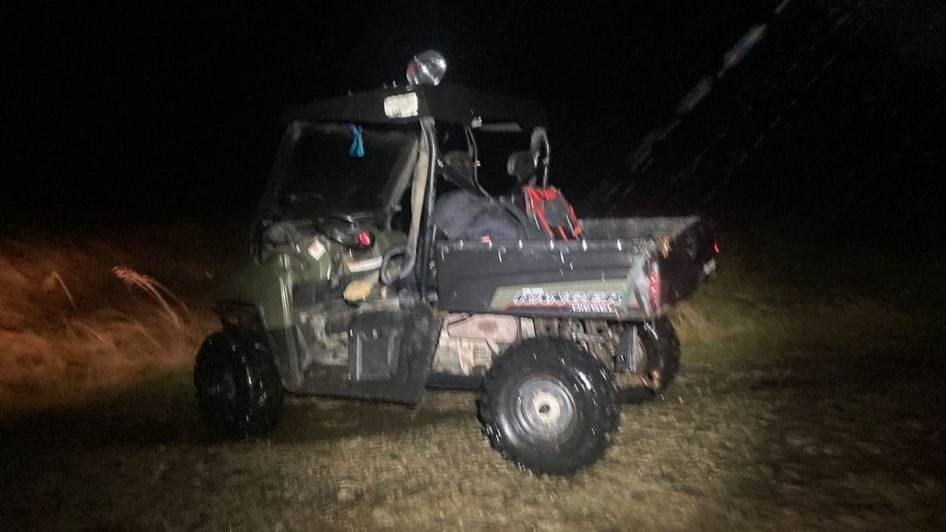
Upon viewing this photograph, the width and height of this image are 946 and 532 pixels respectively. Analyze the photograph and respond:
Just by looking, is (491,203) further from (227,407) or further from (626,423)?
(227,407)

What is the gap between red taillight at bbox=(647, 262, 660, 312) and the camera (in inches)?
157

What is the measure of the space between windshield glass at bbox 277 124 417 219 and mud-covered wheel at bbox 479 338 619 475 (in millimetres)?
1859

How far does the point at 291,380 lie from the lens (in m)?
5.28

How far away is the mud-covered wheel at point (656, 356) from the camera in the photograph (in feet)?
18.0

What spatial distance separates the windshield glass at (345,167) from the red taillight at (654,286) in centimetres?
235

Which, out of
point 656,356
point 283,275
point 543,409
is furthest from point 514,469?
point 283,275

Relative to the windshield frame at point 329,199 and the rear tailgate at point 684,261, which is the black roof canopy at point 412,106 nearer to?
the windshield frame at point 329,199

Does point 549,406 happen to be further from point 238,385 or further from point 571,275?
point 238,385

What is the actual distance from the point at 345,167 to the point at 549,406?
252 cm

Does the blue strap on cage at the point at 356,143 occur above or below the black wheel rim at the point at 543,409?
above

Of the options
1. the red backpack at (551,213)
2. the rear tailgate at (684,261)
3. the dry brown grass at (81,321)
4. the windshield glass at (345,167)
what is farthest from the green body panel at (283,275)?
the dry brown grass at (81,321)

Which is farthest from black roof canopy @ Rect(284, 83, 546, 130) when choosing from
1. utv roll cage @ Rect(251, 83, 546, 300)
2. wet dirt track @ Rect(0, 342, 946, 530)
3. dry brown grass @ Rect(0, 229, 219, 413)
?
dry brown grass @ Rect(0, 229, 219, 413)

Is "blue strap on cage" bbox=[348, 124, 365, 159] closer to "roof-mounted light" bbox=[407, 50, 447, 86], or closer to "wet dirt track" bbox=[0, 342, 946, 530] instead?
"roof-mounted light" bbox=[407, 50, 447, 86]

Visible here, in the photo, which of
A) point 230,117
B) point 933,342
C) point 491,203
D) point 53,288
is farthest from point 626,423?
point 230,117
